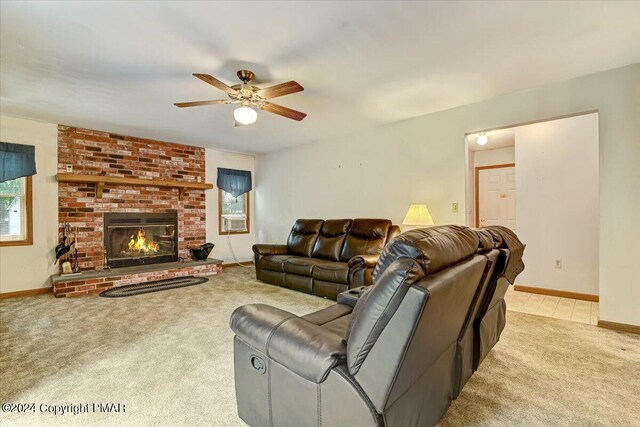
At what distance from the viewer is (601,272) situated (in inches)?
114

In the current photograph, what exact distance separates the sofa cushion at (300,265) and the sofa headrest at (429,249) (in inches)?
112

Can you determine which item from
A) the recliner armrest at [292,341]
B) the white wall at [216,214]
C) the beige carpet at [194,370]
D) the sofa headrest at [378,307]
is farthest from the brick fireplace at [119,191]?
the sofa headrest at [378,307]

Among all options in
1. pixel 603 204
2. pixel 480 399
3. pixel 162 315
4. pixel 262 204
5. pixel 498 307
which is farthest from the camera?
pixel 262 204

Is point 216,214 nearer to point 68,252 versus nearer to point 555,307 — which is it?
point 68,252

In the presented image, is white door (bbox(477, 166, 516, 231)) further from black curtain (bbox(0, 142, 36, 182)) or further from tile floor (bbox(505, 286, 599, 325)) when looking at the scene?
black curtain (bbox(0, 142, 36, 182))

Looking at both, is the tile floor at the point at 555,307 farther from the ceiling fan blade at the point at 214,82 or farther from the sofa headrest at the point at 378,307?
the ceiling fan blade at the point at 214,82

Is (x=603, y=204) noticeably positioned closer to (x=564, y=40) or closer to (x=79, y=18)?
(x=564, y=40)

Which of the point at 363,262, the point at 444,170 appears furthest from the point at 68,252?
the point at 444,170

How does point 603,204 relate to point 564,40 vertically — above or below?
below

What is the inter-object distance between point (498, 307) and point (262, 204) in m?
5.13

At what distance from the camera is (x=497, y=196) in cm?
548

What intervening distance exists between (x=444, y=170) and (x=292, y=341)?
10.9ft

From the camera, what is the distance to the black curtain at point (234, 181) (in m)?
6.14

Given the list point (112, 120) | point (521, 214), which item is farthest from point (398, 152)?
point (112, 120)
